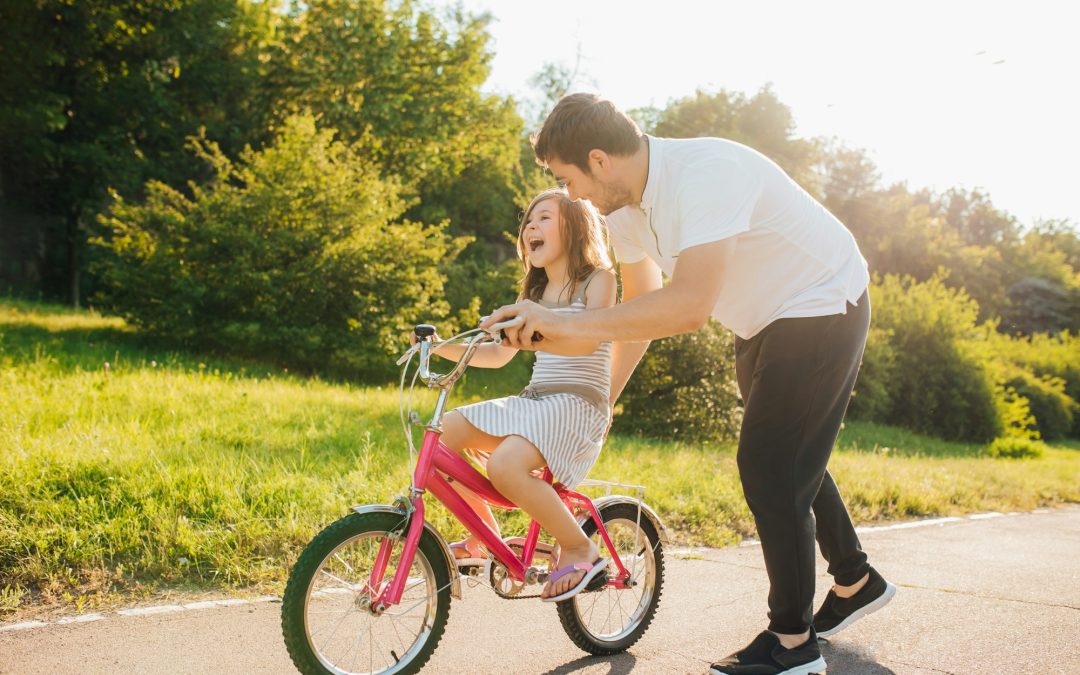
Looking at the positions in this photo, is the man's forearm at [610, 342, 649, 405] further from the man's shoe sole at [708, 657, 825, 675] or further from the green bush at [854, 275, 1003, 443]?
the green bush at [854, 275, 1003, 443]

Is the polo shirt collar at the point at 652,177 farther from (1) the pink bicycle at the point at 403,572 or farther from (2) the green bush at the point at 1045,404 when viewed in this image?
(2) the green bush at the point at 1045,404

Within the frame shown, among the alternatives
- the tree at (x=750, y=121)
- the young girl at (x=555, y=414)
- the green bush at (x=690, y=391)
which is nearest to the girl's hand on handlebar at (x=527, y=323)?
the young girl at (x=555, y=414)

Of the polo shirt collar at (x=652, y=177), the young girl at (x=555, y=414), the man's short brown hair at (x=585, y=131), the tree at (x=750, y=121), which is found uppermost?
the tree at (x=750, y=121)

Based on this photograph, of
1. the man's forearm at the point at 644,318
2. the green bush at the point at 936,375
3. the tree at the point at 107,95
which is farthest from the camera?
the green bush at the point at 936,375

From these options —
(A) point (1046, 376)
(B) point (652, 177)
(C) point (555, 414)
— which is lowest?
(A) point (1046, 376)

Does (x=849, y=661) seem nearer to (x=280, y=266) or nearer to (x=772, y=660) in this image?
(x=772, y=660)

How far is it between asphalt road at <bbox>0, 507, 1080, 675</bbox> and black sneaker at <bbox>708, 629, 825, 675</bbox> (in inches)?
12.9

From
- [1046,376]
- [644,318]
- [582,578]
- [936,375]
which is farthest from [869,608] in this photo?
[1046,376]

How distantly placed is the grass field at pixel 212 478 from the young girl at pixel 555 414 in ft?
5.36

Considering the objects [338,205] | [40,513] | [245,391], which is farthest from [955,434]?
[40,513]

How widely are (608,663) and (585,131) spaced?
196cm

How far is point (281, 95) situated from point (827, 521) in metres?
21.4

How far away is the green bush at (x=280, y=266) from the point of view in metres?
12.0

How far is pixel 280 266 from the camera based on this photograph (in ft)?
40.4
